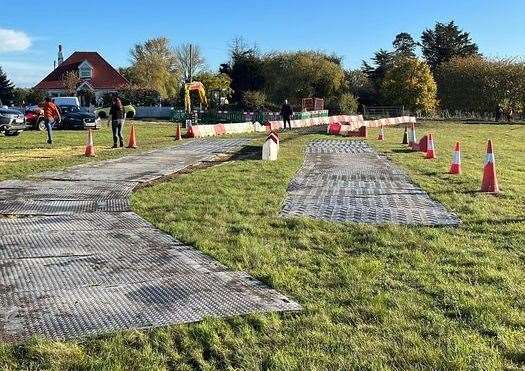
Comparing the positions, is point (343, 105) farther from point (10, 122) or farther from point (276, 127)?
point (10, 122)

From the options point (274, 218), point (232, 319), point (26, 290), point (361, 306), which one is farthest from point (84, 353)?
point (274, 218)

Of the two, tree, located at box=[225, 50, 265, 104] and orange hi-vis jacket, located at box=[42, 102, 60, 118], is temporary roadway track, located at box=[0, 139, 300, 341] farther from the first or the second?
tree, located at box=[225, 50, 265, 104]

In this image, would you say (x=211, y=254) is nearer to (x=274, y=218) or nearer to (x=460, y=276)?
(x=274, y=218)

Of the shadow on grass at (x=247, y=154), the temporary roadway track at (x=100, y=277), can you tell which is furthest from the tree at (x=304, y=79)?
the temporary roadway track at (x=100, y=277)

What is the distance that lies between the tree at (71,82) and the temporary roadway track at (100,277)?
65.1 m

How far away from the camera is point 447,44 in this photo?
82.0m

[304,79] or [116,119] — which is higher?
[304,79]

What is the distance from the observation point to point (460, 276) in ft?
16.2

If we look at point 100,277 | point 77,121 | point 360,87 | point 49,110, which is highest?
point 360,87

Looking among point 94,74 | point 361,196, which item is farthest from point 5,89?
point 361,196

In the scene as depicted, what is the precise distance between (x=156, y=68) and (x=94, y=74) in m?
9.22

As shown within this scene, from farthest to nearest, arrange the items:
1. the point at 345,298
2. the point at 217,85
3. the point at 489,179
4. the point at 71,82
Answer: the point at 71,82 → the point at 217,85 → the point at 489,179 → the point at 345,298

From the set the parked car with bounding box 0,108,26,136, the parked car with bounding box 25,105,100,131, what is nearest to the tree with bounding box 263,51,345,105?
the parked car with bounding box 25,105,100,131

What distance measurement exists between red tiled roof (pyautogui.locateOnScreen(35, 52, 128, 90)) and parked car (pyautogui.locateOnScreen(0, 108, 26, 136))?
1771 inches
